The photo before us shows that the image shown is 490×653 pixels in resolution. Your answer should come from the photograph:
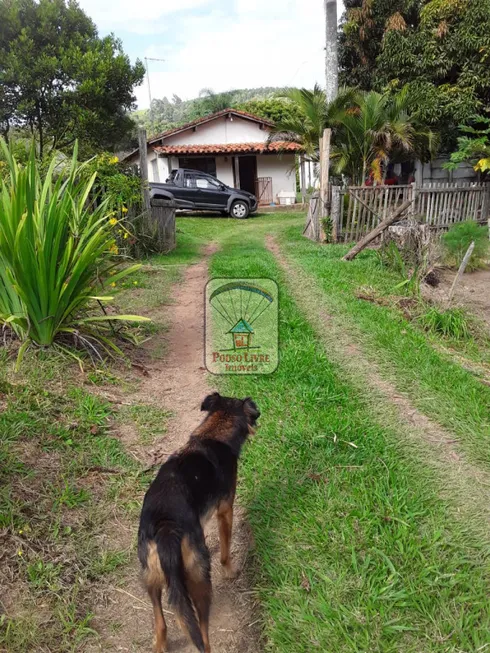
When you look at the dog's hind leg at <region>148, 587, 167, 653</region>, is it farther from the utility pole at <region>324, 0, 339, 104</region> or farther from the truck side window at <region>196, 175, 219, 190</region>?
the truck side window at <region>196, 175, 219, 190</region>

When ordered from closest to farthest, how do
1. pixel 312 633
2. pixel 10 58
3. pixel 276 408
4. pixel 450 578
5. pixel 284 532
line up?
pixel 312 633
pixel 450 578
pixel 284 532
pixel 276 408
pixel 10 58

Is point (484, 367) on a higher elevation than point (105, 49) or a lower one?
lower

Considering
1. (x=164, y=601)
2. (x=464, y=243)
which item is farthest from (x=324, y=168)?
(x=164, y=601)

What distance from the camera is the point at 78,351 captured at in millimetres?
4402

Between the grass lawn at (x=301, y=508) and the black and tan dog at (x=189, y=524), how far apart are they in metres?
0.36

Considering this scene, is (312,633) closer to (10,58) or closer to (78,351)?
(78,351)

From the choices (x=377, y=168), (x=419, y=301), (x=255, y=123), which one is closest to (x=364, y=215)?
(x=377, y=168)

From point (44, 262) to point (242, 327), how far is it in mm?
2318

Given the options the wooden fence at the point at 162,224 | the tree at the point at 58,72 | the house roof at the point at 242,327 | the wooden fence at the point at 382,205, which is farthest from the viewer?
the tree at the point at 58,72

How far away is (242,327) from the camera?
5574 mm

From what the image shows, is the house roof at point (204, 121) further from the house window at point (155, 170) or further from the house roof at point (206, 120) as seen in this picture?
the house window at point (155, 170)

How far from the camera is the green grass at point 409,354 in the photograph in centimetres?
356

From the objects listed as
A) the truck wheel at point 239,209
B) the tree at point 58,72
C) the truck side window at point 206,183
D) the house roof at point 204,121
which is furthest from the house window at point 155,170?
the tree at point 58,72

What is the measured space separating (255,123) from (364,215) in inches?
535
